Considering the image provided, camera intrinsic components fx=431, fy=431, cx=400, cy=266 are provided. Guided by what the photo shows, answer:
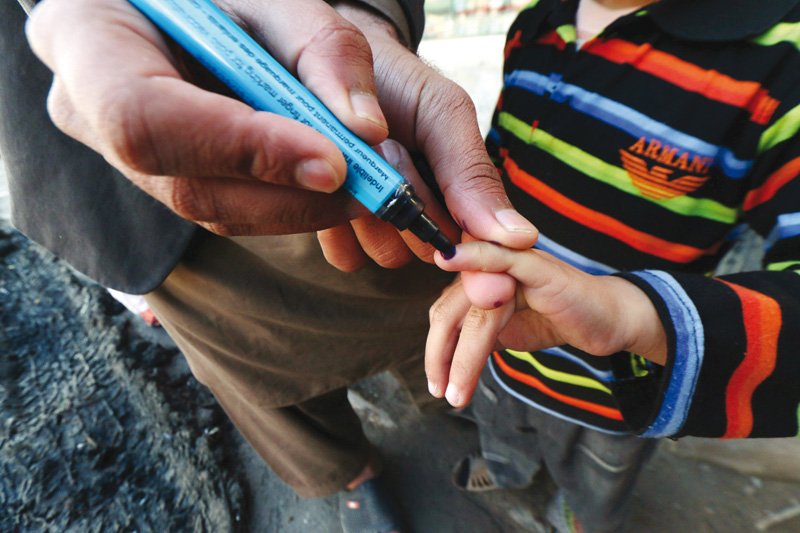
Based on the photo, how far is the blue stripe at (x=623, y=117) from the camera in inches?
25.9

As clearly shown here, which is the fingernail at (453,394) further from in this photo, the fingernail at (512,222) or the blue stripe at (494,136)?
the blue stripe at (494,136)

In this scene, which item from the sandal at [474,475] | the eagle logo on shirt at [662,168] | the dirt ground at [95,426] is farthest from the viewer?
the sandal at [474,475]

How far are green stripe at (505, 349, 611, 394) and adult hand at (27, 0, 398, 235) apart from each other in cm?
62

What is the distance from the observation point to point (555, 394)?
95 cm

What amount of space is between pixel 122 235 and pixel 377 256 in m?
0.40

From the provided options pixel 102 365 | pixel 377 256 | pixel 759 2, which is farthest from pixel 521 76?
pixel 102 365

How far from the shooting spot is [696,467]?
1287 mm

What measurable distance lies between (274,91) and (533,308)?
0.40 meters

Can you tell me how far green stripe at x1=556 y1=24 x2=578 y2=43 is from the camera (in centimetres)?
77

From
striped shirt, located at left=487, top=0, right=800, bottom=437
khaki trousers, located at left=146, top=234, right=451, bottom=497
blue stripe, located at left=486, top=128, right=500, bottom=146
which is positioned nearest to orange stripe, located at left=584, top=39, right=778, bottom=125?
striped shirt, located at left=487, top=0, right=800, bottom=437

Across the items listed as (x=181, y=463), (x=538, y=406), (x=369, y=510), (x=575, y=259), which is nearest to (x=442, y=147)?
(x=575, y=259)

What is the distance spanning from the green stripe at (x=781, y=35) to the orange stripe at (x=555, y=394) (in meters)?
0.65

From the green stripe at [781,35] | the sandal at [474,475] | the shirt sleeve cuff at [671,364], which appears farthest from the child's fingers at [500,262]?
the sandal at [474,475]

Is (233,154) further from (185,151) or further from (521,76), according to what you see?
(521,76)
